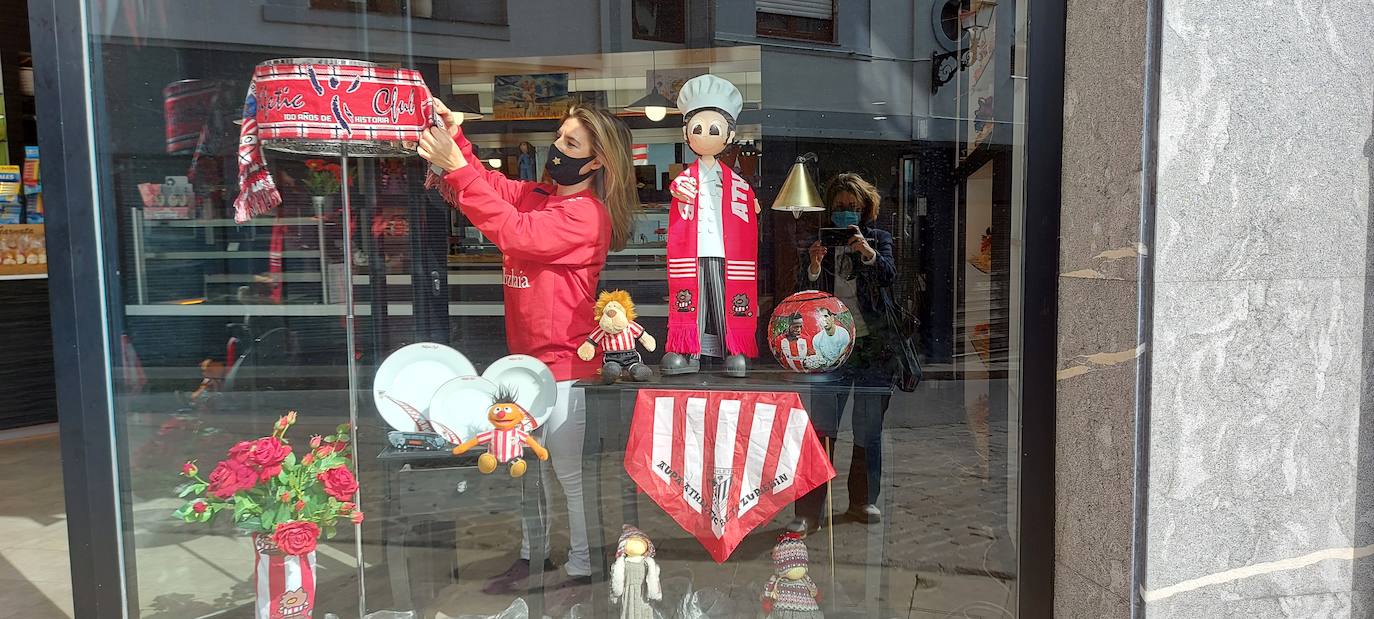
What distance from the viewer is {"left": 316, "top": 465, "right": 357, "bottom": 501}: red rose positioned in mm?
2629

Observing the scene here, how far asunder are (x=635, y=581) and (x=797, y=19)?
69.6 inches

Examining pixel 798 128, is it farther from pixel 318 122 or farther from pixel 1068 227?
pixel 318 122

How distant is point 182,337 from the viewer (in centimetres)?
285

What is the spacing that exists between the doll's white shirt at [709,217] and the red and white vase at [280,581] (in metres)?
1.43

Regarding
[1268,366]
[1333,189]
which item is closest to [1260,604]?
[1268,366]

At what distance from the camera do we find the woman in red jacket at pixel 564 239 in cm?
287

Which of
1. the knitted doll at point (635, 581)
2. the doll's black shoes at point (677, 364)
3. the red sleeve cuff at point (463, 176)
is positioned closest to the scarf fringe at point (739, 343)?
the doll's black shoes at point (677, 364)

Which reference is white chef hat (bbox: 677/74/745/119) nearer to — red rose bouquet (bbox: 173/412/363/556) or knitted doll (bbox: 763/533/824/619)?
knitted doll (bbox: 763/533/824/619)

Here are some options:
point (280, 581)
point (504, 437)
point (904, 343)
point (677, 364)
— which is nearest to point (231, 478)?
point (280, 581)

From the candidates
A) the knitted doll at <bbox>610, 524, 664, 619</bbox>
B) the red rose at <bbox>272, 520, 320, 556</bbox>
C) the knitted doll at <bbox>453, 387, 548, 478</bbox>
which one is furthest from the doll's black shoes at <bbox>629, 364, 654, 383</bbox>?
the red rose at <bbox>272, 520, 320, 556</bbox>

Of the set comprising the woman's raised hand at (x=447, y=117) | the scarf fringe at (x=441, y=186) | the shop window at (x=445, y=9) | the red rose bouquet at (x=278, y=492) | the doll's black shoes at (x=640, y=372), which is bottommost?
the red rose bouquet at (x=278, y=492)

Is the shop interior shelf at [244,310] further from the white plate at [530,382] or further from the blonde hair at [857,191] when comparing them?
the blonde hair at [857,191]

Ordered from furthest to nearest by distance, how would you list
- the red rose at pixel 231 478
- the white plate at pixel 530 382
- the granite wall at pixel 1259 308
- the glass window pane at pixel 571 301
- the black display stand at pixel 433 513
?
the black display stand at pixel 433 513, the white plate at pixel 530 382, the glass window pane at pixel 571 301, the red rose at pixel 231 478, the granite wall at pixel 1259 308

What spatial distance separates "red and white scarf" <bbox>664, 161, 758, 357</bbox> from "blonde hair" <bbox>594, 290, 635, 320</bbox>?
12 cm
